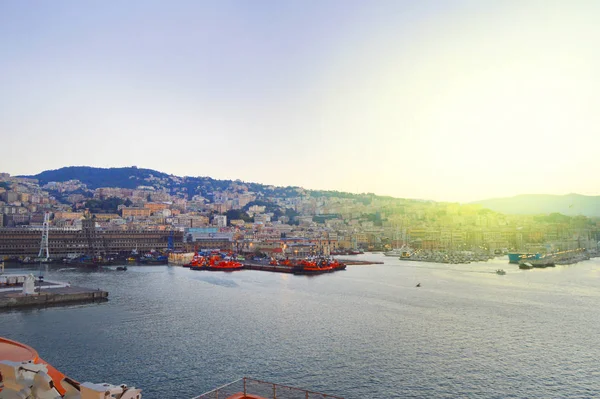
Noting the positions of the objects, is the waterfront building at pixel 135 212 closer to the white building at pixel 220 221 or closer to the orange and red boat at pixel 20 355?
the white building at pixel 220 221

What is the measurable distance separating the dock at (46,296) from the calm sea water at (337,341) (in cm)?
115

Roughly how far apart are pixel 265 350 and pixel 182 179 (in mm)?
142683

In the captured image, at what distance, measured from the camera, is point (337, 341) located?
1309 centimetres

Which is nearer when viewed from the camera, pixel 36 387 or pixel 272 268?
pixel 36 387

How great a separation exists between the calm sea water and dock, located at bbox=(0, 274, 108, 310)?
3.79 ft

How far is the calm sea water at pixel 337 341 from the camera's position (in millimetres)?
9703

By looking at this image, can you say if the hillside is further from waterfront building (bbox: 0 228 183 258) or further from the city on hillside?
waterfront building (bbox: 0 228 183 258)

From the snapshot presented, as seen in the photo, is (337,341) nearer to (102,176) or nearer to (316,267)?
(316,267)

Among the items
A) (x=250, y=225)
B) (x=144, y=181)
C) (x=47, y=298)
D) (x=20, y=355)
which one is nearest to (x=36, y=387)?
(x=20, y=355)

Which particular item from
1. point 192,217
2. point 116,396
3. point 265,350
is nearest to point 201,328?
point 265,350

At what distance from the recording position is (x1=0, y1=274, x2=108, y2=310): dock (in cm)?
1866

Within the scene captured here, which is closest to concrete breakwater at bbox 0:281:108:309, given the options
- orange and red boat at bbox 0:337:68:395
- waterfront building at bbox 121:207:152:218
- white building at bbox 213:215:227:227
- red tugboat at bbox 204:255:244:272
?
orange and red boat at bbox 0:337:68:395

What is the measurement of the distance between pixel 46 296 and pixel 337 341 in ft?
46.0

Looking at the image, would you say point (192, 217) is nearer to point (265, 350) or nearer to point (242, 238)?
point (242, 238)
